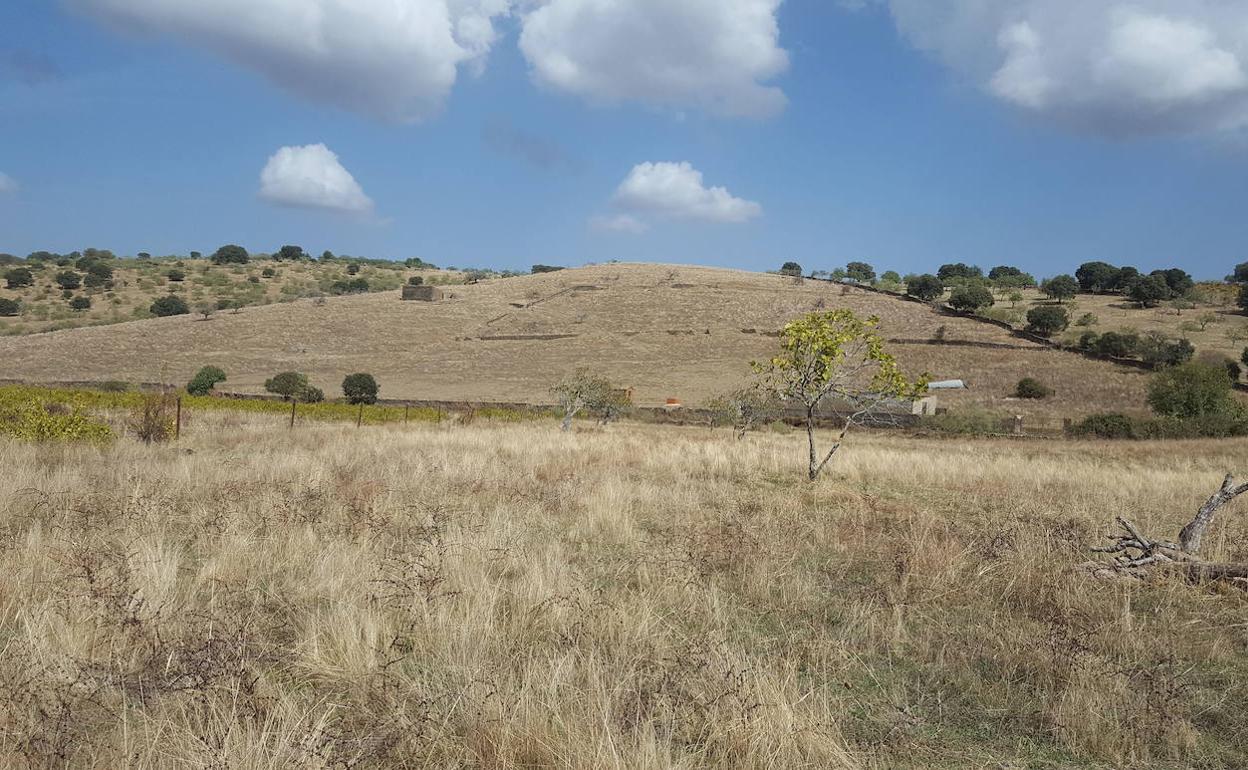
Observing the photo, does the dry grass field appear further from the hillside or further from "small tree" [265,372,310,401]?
the hillside

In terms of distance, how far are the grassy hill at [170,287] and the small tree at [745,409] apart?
71129 millimetres

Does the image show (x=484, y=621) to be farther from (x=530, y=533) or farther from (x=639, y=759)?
(x=530, y=533)

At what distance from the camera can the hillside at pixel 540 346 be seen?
56.0 meters

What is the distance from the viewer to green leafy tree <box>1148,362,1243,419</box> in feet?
124

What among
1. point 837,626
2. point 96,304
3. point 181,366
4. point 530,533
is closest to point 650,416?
point 530,533

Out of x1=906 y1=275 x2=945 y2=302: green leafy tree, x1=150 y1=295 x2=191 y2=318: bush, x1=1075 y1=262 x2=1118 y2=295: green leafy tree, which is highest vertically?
x1=1075 y1=262 x2=1118 y2=295: green leafy tree

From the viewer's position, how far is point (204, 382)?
49.3 m

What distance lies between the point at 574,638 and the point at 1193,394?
45137 mm

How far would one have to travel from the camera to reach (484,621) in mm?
4730

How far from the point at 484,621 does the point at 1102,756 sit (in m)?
3.44

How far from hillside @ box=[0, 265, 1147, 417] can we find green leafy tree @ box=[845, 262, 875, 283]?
40681 millimetres

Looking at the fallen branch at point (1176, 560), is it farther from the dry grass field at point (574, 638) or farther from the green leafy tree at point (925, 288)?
the green leafy tree at point (925, 288)

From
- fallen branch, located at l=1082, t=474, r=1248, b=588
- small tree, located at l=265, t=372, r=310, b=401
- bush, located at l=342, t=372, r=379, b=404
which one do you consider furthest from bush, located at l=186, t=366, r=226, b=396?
fallen branch, located at l=1082, t=474, r=1248, b=588

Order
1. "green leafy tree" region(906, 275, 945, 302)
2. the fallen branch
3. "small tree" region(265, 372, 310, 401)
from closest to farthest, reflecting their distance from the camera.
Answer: the fallen branch < "small tree" region(265, 372, 310, 401) < "green leafy tree" region(906, 275, 945, 302)
